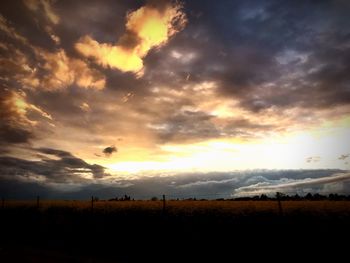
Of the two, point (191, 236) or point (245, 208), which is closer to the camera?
point (191, 236)

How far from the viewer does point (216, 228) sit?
16.6 m

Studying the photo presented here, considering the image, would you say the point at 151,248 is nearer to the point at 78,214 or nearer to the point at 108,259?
the point at 108,259

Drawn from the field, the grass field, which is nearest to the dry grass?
the grass field

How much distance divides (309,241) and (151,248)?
784cm

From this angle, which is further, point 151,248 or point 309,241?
point 151,248

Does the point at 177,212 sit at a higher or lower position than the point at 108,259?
higher

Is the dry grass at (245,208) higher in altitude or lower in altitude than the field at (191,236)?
higher

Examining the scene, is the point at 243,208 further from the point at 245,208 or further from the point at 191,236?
the point at 191,236

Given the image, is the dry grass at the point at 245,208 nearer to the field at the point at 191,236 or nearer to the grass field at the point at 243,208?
the grass field at the point at 243,208

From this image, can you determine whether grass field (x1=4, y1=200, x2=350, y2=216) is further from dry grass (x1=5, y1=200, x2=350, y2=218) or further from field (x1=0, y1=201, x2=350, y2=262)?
field (x1=0, y1=201, x2=350, y2=262)

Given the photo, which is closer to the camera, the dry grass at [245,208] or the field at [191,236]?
the field at [191,236]

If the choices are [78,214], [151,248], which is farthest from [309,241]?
[78,214]

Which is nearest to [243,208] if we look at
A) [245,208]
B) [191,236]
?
[245,208]

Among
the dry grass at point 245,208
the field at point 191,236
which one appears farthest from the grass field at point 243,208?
the field at point 191,236
